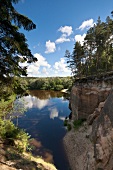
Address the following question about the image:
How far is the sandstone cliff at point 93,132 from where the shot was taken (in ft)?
32.7

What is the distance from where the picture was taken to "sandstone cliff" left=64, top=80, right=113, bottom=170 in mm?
9958

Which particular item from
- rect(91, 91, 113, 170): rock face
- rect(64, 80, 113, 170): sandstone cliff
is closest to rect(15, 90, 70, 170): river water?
rect(64, 80, 113, 170): sandstone cliff

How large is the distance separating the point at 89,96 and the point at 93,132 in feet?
21.3

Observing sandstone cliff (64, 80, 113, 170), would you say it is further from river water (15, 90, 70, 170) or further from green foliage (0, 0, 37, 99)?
green foliage (0, 0, 37, 99)

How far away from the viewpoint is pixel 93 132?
14.0 metres

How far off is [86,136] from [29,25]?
1336 centimetres

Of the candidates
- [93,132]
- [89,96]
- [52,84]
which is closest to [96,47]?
[89,96]

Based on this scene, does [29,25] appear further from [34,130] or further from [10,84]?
[34,130]

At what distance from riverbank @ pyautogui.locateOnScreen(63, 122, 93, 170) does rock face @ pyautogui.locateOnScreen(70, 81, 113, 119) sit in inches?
112

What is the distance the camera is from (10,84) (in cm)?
774

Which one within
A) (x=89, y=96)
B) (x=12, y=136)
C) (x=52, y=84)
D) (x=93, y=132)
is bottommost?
(x=12, y=136)

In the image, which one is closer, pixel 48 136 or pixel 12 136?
pixel 12 136

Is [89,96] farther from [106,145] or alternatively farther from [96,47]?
[96,47]

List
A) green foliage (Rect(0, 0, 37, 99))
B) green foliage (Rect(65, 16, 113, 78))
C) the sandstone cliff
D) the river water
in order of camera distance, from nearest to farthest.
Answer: green foliage (Rect(0, 0, 37, 99))
the sandstone cliff
the river water
green foliage (Rect(65, 16, 113, 78))
